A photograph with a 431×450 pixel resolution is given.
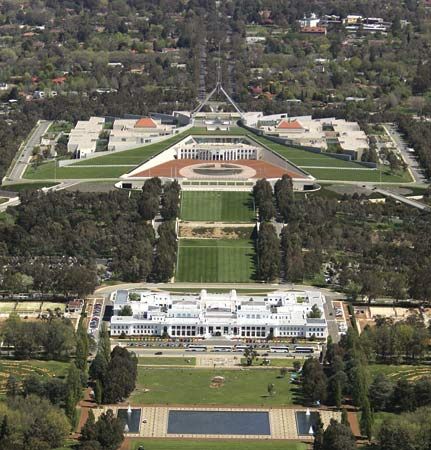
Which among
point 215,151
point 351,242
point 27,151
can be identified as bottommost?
point 27,151

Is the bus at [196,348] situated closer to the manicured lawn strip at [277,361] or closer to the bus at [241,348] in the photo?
the bus at [241,348]

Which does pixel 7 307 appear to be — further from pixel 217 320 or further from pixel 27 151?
pixel 27 151

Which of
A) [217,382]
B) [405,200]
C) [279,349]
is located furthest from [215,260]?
[217,382]

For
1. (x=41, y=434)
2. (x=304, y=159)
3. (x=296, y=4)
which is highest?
(x=41, y=434)

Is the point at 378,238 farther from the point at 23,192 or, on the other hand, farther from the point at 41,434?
the point at 41,434

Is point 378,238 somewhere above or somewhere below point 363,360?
below

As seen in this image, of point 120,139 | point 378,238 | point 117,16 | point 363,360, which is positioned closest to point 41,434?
point 363,360
